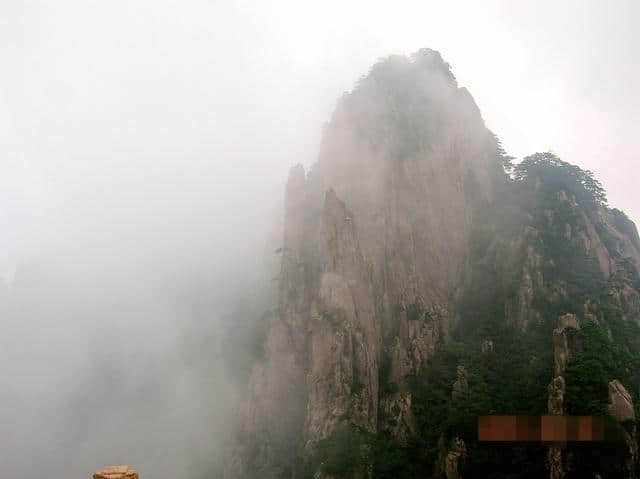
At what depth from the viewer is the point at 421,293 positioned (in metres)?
52.7

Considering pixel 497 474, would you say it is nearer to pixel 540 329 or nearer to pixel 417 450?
pixel 417 450

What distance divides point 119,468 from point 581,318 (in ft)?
135

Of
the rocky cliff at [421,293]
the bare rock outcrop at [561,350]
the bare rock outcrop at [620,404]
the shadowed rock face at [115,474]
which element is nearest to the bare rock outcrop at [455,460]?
the rocky cliff at [421,293]

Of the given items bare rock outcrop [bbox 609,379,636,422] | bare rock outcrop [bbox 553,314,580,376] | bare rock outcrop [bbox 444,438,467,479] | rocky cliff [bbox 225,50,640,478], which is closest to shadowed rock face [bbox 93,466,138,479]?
rocky cliff [bbox 225,50,640,478]

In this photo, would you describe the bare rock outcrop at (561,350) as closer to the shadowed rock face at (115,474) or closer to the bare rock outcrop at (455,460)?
the bare rock outcrop at (455,460)

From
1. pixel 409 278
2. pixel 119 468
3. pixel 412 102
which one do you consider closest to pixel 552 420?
pixel 409 278

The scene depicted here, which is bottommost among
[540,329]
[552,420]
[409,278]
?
[552,420]

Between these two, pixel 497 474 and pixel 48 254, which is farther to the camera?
pixel 48 254

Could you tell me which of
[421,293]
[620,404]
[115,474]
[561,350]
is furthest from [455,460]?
[115,474]

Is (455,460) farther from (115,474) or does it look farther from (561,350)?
(115,474)

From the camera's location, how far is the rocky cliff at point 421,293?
137 feet

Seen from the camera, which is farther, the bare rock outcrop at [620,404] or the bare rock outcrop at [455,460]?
the bare rock outcrop at [455,460]

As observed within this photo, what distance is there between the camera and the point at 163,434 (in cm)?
6138

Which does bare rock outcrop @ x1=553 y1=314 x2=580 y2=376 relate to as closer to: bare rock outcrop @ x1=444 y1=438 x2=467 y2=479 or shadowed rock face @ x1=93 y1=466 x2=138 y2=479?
bare rock outcrop @ x1=444 y1=438 x2=467 y2=479
